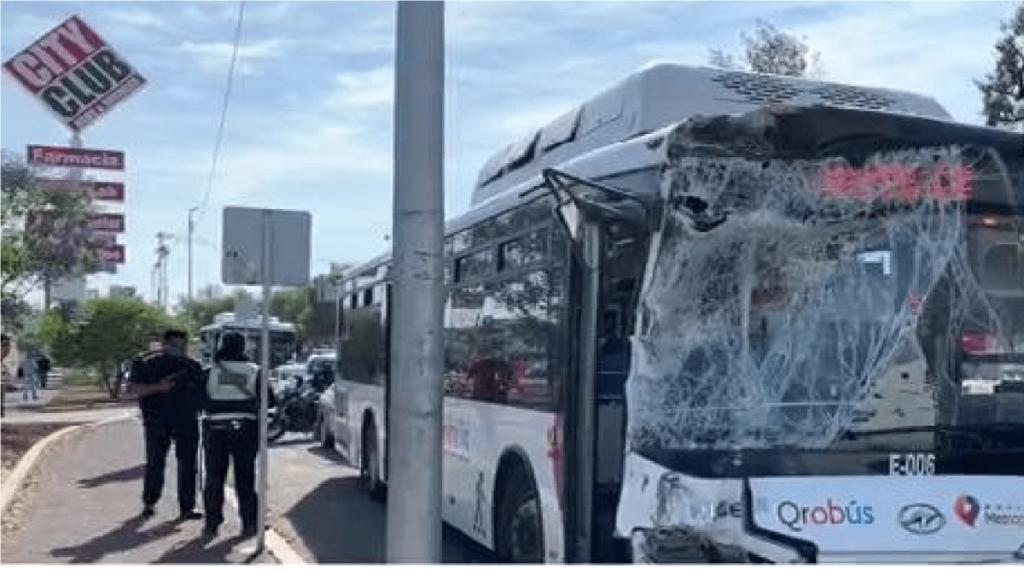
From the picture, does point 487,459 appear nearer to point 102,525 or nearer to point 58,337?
point 102,525

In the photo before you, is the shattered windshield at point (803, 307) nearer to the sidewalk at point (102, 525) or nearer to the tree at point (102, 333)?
the sidewalk at point (102, 525)

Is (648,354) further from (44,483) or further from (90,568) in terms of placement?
(44,483)

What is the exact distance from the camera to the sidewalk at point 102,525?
420 inches

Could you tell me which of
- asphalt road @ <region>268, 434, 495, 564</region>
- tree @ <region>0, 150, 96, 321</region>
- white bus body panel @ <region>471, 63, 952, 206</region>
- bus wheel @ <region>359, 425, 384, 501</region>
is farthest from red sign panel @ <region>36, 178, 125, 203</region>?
white bus body panel @ <region>471, 63, 952, 206</region>

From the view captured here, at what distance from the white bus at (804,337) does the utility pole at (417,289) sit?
981 mm

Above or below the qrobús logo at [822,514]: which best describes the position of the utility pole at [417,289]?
above

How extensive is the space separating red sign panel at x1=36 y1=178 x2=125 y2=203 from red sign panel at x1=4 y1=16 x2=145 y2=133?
10.3 metres

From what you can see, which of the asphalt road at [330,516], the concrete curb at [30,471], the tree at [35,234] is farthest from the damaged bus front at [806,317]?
the tree at [35,234]

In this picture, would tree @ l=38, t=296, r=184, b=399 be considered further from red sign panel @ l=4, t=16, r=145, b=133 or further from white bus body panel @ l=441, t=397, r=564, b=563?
white bus body panel @ l=441, t=397, r=564, b=563

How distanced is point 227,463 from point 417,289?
6.43 meters

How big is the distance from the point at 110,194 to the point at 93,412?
6269 mm

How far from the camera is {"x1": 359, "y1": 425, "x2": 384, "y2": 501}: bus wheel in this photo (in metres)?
15.0

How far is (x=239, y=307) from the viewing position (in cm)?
2897

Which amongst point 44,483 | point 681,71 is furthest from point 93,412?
point 681,71
